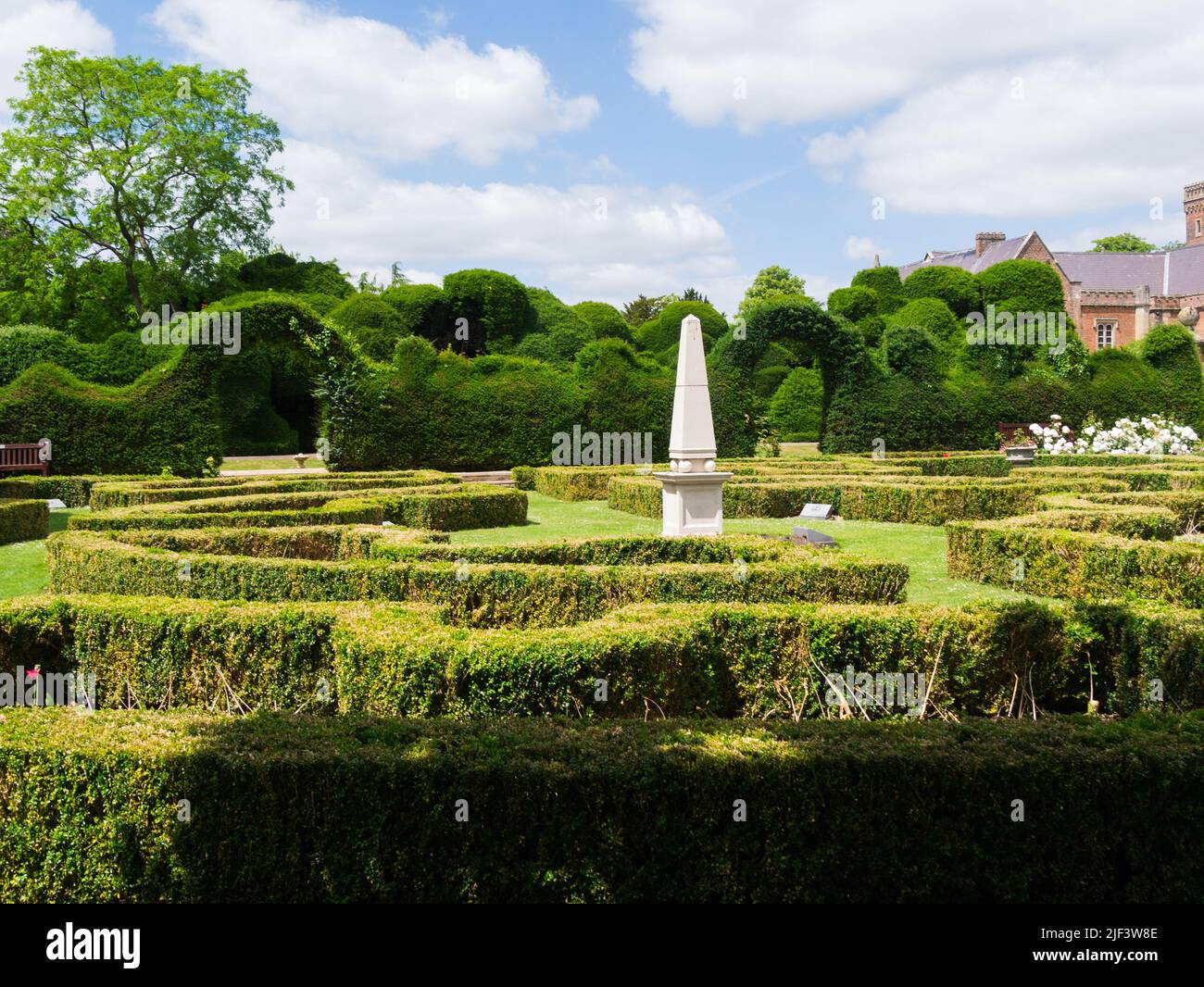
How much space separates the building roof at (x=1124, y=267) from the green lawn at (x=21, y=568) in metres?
53.5

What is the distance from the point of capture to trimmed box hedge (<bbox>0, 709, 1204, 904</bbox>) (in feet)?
11.3

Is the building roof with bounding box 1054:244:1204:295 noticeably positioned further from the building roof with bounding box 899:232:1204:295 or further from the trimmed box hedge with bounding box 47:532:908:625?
the trimmed box hedge with bounding box 47:532:908:625

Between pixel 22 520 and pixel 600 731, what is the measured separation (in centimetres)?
1282

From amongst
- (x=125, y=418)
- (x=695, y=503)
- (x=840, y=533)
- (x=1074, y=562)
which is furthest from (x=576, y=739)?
(x=125, y=418)

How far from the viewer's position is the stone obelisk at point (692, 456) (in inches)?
456

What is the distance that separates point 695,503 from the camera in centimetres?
1179

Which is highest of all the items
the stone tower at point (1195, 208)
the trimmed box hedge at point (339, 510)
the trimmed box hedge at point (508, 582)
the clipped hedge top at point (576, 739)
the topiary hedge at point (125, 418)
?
the stone tower at point (1195, 208)

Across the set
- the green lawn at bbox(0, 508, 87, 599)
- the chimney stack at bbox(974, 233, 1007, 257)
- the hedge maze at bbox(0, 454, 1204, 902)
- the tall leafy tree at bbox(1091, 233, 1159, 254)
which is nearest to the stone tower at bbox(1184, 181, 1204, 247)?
the tall leafy tree at bbox(1091, 233, 1159, 254)

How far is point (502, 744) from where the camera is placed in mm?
3707

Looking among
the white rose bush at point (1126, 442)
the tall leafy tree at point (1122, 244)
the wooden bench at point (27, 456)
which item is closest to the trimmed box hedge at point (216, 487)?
the wooden bench at point (27, 456)

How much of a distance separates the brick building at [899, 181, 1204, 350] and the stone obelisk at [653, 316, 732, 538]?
48913 millimetres

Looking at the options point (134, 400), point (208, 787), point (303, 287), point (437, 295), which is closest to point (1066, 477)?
point (208, 787)

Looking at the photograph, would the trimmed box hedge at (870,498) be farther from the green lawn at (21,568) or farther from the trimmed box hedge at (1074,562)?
the green lawn at (21,568)
